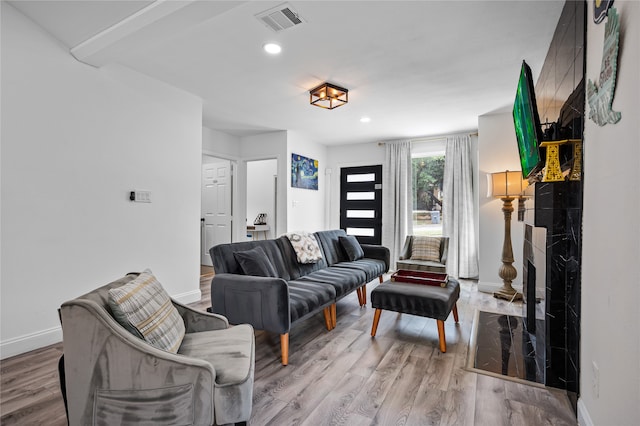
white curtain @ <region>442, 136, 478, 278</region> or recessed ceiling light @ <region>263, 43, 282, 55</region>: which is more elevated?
recessed ceiling light @ <region>263, 43, 282, 55</region>

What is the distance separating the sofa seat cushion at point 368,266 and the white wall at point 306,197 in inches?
64.4

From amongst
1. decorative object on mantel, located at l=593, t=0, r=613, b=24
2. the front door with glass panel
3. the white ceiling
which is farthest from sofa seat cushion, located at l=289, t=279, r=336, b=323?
the front door with glass panel

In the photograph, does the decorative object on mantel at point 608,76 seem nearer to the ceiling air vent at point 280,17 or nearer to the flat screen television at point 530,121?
the flat screen television at point 530,121

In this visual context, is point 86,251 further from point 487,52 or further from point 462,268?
point 462,268

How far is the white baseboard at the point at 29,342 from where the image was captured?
90.9 inches

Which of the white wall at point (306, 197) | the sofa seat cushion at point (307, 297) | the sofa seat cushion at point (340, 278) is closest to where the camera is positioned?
the sofa seat cushion at point (307, 297)

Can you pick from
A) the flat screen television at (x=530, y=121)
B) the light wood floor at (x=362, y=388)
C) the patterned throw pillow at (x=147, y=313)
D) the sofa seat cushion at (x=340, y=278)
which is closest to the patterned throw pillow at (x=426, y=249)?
the sofa seat cushion at (x=340, y=278)

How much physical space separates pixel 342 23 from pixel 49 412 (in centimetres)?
302

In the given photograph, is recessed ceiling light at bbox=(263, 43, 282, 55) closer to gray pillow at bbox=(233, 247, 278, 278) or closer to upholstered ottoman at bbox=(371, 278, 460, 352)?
gray pillow at bbox=(233, 247, 278, 278)

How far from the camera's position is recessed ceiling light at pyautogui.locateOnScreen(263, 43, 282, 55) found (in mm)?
2604

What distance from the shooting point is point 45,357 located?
2.35m

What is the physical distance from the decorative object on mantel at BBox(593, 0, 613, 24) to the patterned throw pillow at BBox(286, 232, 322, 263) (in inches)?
109

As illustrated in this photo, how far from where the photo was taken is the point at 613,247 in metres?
1.27

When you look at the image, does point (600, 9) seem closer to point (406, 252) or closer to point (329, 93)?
point (329, 93)
